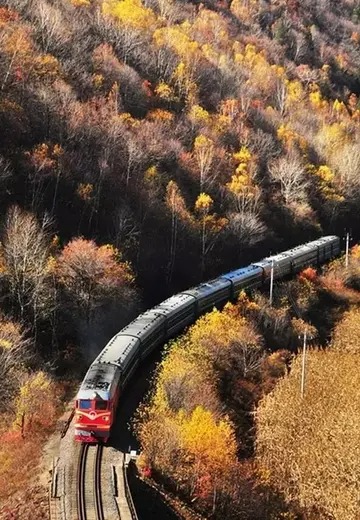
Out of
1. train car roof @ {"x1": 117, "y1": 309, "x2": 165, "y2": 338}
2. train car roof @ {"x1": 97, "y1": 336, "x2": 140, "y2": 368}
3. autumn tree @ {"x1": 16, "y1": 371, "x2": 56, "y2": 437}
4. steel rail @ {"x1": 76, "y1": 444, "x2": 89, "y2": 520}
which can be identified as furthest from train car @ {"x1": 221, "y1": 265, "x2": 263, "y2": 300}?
steel rail @ {"x1": 76, "y1": 444, "x2": 89, "y2": 520}

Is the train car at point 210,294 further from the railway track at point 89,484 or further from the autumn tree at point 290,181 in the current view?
the autumn tree at point 290,181

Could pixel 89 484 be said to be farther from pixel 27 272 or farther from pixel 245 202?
pixel 245 202

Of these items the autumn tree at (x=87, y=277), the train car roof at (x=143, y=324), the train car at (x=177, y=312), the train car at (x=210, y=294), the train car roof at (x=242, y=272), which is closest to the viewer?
the train car roof at (x=143, y=324)

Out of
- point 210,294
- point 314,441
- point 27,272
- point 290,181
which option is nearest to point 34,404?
point 27,272

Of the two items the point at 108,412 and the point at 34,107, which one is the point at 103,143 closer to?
the point at 34,107

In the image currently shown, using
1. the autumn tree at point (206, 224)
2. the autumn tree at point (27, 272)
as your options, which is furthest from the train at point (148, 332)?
the autumn tree at point (27, 272)

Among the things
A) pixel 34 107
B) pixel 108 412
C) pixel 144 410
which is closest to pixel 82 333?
pixel 144 410

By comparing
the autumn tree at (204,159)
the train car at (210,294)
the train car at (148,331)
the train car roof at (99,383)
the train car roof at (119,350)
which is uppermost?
the autumn tree at (204,159)

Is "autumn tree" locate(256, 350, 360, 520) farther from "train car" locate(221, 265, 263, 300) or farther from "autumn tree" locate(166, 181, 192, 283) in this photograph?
"autumn tree" locate(166, 181, 192, 283)
